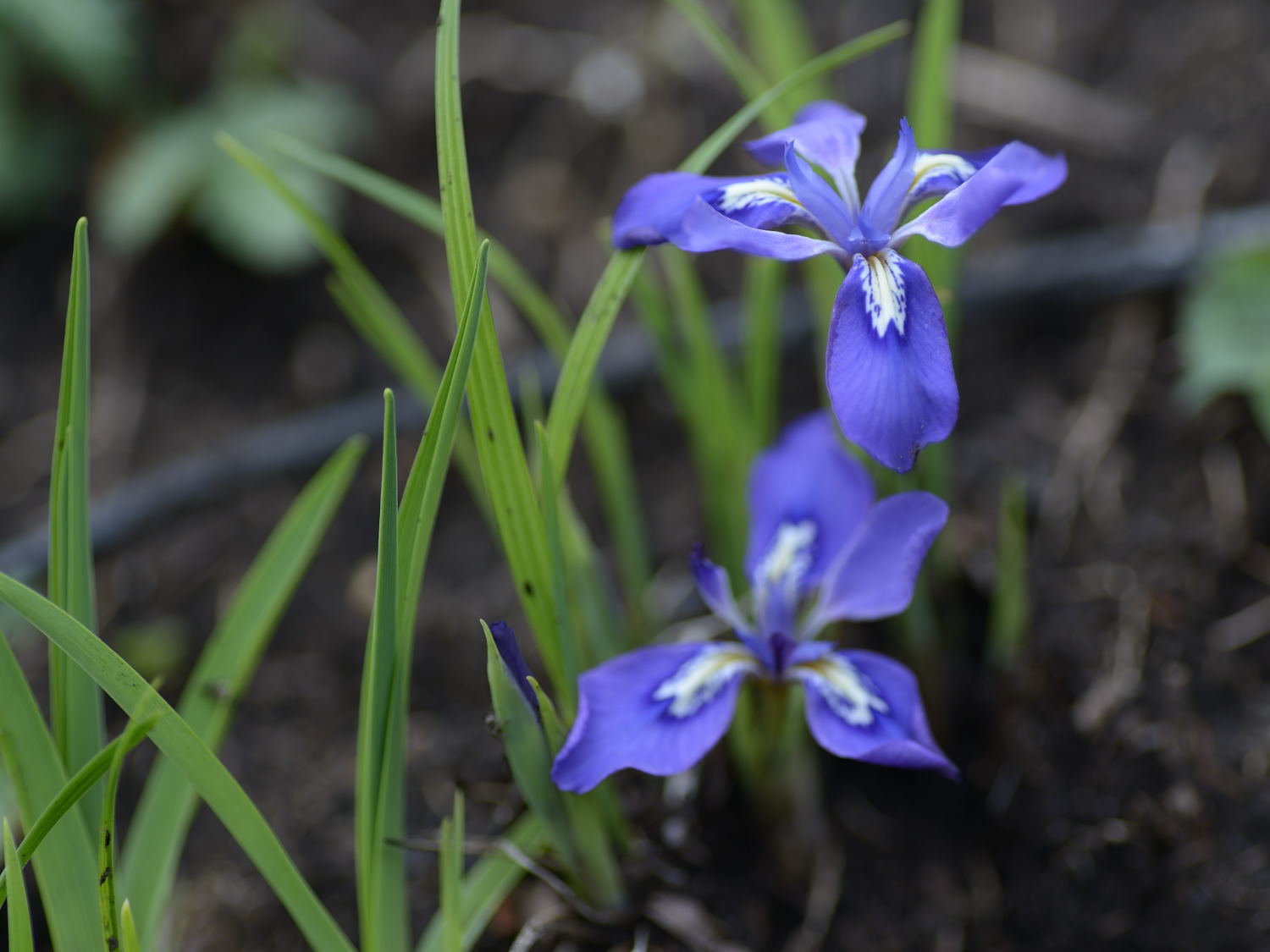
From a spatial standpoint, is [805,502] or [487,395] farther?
[805,502]

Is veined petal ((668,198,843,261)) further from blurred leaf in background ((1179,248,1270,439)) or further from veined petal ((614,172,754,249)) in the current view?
blurred leaf in background ((1179,248,1270,439))

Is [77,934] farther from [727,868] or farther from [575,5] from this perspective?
[575,5]

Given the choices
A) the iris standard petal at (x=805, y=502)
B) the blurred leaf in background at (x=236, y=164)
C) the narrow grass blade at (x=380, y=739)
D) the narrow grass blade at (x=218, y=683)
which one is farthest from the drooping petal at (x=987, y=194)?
the blurred leaf in background at (x=236, y=164)

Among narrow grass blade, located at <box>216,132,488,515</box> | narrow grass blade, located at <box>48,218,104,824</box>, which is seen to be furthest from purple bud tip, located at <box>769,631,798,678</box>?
narrow grass blade, located at <box>48,218,104,824</box>

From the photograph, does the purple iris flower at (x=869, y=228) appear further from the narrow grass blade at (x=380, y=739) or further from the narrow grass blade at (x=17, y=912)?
the narrow grass blade at (x=17, y=912)

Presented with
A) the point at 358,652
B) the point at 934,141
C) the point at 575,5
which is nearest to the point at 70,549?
the point at 358,652

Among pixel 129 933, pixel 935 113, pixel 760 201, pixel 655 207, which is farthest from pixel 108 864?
pixel 935 113

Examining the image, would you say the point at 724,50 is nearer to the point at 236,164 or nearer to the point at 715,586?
the point at 715,586
